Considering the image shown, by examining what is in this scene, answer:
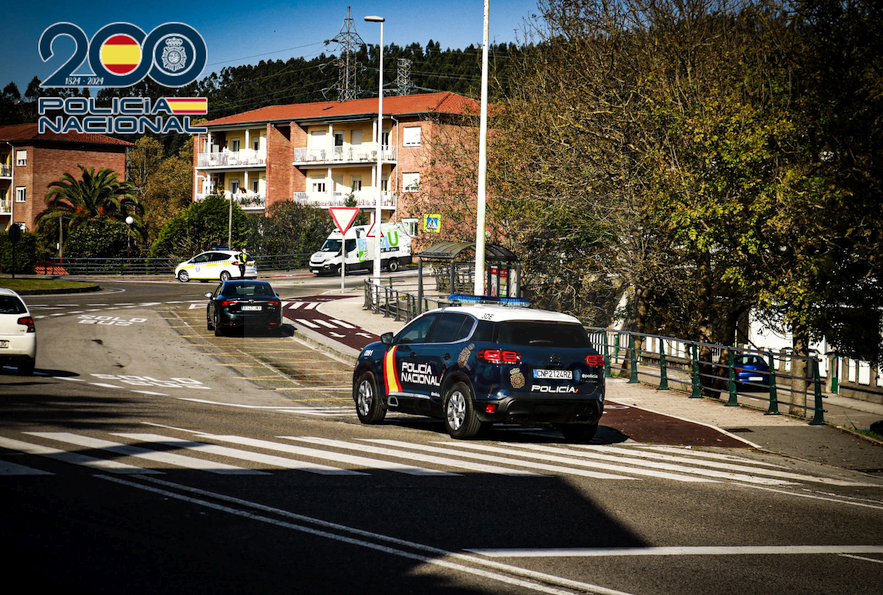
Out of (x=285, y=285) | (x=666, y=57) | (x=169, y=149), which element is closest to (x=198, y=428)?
(x=666, y=57)

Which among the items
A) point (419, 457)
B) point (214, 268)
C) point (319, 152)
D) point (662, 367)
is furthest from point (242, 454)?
point (319, 152)

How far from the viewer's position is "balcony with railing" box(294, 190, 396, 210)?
76062 mm

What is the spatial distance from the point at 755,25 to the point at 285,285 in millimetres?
32866

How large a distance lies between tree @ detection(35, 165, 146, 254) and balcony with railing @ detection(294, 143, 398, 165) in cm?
1556

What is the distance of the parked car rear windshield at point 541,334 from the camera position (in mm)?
12195

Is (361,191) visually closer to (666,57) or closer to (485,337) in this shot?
(666,57)

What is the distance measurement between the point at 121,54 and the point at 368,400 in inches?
1372

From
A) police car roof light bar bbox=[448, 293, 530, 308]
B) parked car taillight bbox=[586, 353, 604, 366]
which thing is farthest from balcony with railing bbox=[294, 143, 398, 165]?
parked car taillight bbox=[586, 353, 604, 366]

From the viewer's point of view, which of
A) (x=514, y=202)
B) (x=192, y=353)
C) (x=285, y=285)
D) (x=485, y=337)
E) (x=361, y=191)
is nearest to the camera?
(x=485, y=337)

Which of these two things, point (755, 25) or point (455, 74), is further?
point (455, 74)

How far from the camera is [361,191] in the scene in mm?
79125

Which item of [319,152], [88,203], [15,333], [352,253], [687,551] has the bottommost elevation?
[687,551]

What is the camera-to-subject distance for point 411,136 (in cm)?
7550

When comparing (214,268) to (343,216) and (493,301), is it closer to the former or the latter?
(343,216)
